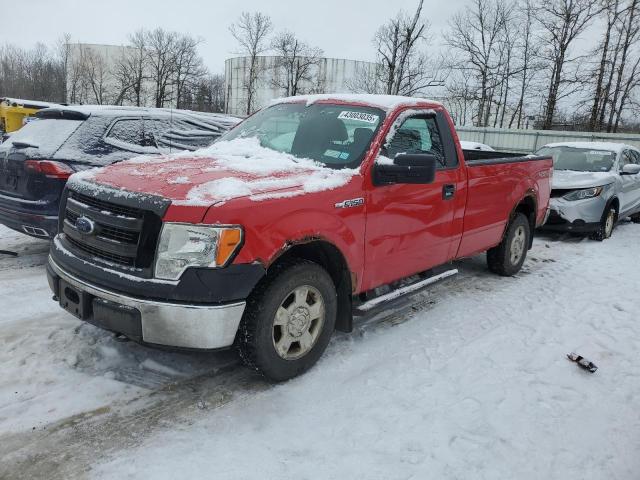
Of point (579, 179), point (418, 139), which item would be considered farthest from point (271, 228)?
point (579, 179)

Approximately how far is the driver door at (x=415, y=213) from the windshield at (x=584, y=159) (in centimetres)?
592

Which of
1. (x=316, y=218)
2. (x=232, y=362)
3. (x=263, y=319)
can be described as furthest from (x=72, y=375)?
(x=316, y=218)

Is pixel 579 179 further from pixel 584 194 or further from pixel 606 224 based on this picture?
pixel 606 224

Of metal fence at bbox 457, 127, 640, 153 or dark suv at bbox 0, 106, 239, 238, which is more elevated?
metal fence at bbox 457, 127, 640, 153

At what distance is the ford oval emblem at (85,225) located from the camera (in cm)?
316

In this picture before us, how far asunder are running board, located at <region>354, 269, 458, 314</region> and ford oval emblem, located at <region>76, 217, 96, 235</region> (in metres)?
1.93

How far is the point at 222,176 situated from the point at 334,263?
3.32 feet

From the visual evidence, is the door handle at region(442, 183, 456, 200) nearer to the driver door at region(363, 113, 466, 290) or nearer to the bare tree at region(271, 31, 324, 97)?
the driver door at region(363, 113, 466, 290)

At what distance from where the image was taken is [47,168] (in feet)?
17.5

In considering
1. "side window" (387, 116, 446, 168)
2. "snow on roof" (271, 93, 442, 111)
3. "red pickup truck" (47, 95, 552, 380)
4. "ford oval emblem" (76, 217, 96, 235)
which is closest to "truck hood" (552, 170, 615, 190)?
"red pickup truck" (47, 95, 552, 380)

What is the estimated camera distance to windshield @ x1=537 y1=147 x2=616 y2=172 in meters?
9.38

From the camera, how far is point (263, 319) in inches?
121

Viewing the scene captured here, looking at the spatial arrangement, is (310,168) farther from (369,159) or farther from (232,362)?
(232,362)

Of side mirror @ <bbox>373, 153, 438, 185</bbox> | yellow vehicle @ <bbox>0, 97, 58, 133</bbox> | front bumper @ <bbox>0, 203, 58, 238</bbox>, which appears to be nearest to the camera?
side mirror @ <bbox>373, 153, 438, 185</bbox>
